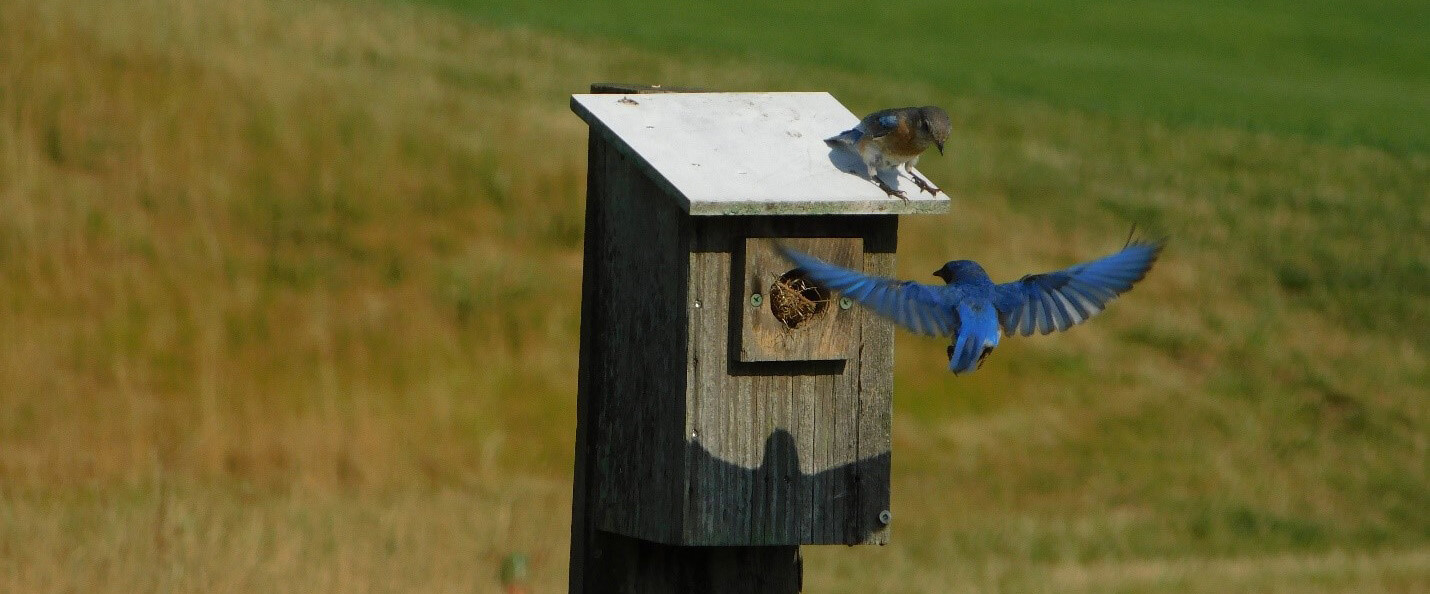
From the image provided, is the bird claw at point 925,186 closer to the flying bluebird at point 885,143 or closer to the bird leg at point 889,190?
the flying bluebird at point 885,143

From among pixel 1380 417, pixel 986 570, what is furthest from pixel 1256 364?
pixel 986 570

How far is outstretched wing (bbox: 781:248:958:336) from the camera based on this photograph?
382 centimetres

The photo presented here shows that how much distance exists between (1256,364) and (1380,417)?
73 centimetres

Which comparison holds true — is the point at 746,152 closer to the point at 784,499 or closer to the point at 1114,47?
the point at 784,499

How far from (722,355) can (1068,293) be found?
91 cm

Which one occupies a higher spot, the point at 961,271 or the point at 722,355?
the point at 961,271

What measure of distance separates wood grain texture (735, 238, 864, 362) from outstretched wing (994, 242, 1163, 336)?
0.48 m

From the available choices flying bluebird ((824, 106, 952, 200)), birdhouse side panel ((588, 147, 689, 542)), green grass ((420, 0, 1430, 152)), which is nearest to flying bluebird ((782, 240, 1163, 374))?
flying bluebird ((824, 106, 952, 200))

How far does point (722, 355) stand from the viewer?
3.93 metres

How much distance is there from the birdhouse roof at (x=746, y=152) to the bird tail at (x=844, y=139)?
0.05 ft

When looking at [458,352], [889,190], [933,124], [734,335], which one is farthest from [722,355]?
[458,352]

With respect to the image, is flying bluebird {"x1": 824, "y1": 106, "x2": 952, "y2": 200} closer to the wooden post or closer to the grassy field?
the wooden post

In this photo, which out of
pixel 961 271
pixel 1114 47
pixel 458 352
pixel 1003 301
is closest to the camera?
pixel 1003 301

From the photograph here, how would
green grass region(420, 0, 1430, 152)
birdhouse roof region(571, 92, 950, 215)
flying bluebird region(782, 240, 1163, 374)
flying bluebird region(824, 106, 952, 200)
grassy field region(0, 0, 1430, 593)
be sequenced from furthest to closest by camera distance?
green grass region(420, 0, 1430, 152)
grassy field region(0, 0, 1430, 593)
flying bluebird region(782, 240, 1163, 374)
flying bluebird region(824, 106, 952, 200)
birdhouse roof region(571, 92, 950, 215)
